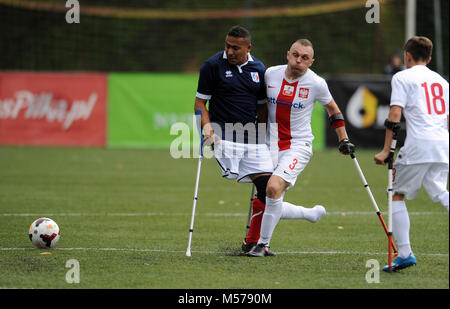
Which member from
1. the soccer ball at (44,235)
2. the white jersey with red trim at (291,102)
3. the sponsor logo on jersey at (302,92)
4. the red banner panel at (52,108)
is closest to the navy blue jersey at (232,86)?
the white jersey with red trim at (291,102)

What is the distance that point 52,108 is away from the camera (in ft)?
74.9

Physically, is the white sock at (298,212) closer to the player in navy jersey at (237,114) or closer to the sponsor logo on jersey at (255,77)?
the player in navy jersey at (237,114)

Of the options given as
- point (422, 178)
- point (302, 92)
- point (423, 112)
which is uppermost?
point (302, 92)

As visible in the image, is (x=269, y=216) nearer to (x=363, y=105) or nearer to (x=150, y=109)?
(x=363, y=105)

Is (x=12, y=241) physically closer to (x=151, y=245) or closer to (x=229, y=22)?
(x=151, y=245)

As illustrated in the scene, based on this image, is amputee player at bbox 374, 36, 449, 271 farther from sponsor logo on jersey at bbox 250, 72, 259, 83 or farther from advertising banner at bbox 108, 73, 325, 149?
advertising banner at bbox 108, 73, 325, 149

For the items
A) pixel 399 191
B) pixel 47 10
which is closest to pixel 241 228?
pixel 399 191

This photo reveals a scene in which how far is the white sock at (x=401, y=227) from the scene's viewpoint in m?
7.29

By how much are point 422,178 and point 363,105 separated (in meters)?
15.5

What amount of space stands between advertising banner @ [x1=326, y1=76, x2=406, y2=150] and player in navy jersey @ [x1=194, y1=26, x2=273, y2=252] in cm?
1402

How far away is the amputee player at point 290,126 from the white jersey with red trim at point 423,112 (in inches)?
44.3

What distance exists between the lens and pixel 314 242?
925 centimetres

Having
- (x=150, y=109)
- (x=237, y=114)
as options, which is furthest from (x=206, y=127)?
(x=150, y=109)

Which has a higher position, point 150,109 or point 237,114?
point 150,109
